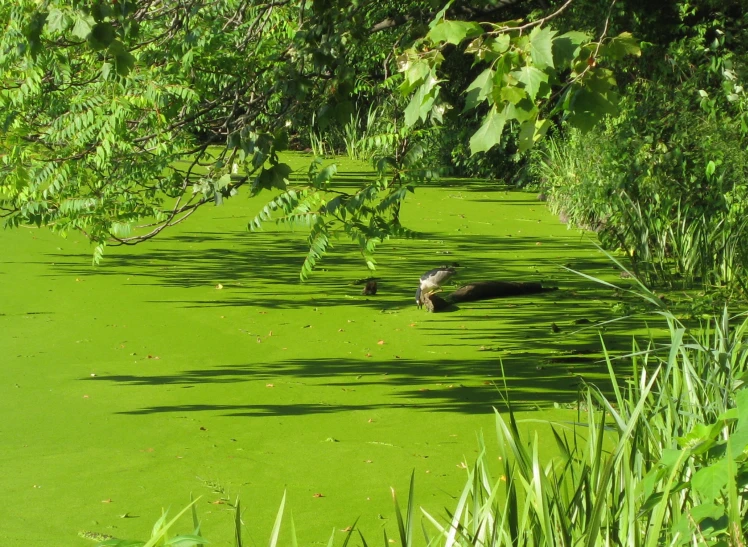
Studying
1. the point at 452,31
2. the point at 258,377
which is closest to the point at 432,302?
the point at 258,377

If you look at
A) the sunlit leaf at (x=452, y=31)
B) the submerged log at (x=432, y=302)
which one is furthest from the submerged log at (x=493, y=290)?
the sunlit leaf at (x=452, y=31)

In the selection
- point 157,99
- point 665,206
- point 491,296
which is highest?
point 157,99

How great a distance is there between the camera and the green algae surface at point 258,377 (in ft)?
9.60

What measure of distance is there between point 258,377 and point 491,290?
187cm

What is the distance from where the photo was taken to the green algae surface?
2.93m

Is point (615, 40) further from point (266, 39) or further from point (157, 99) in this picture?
point (266, 39)

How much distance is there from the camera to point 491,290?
5516 millimetres

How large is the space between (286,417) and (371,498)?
77cm

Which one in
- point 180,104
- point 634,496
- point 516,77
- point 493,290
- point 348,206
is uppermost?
point 516,77

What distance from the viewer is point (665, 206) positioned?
6000 mm

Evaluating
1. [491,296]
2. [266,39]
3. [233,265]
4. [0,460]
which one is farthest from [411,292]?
[0,460]

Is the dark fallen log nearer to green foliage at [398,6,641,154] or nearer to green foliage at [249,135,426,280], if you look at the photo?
green foliage at [249,135,426,280]

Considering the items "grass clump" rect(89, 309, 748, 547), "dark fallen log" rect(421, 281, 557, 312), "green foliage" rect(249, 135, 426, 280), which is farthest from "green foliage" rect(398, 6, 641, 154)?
"dark fallen log" rect(421, 281, 557, 312)

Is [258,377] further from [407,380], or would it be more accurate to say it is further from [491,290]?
[491,290]
